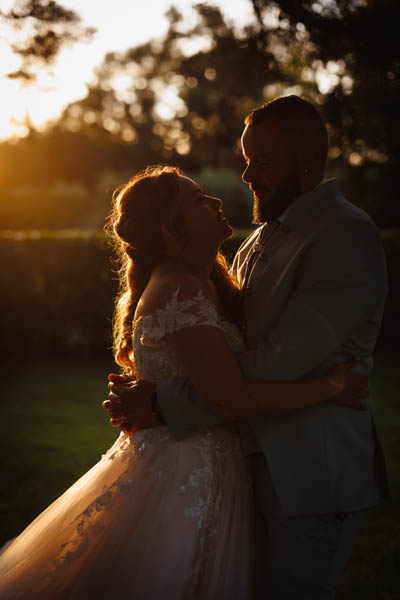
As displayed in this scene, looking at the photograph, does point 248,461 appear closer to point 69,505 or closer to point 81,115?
point 69,505

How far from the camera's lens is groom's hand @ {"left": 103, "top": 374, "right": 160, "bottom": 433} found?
283 cm

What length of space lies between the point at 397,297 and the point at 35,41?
8530 mm

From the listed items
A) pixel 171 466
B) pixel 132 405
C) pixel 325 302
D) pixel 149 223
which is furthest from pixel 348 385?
pixel 149 223

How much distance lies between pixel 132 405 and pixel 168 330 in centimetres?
Answer: 44

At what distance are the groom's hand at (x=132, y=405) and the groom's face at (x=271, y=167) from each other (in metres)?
1.01

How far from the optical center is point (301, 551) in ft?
8.55

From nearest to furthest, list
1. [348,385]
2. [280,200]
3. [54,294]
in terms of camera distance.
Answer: [348,385]
[280,200]
[54,294]

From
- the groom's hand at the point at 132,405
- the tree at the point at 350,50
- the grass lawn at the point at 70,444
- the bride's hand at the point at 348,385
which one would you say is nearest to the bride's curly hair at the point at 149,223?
the groom's hand at the point at 132,405

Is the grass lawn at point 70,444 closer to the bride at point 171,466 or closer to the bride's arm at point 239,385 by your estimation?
the bride at point 171,466

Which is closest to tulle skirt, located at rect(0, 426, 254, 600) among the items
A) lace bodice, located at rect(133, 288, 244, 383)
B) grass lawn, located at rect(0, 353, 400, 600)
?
lace bodice, located at rect(133, 288, 244, 383)

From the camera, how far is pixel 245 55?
6121mm

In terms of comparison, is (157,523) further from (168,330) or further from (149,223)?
(149,223)

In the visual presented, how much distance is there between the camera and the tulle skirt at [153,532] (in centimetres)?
260

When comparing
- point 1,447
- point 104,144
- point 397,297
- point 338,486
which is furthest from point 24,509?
point 104,144
